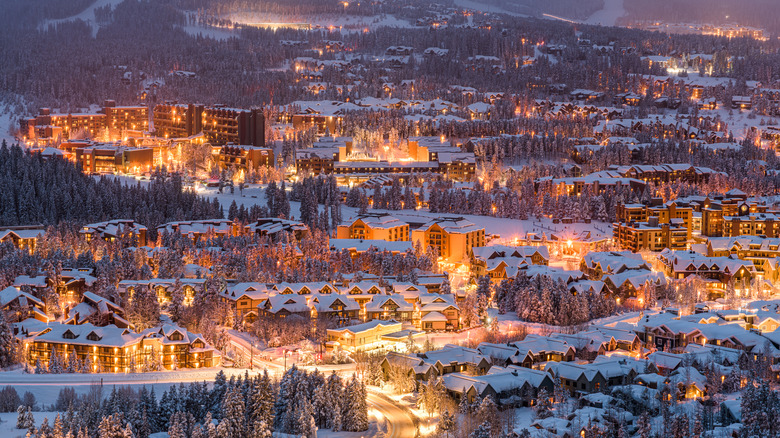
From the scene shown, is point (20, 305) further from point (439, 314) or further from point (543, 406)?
point (543, 406)

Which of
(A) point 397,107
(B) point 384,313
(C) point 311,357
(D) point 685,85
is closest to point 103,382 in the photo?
(C) point 311,357

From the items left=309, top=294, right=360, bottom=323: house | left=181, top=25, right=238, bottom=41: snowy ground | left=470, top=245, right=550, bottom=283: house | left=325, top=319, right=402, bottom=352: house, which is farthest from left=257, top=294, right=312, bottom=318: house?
left=181, top=25, right=238, bottom=41: snowy ground

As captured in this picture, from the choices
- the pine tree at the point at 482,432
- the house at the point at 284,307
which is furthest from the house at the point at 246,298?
the pine tree at the point at 482,432

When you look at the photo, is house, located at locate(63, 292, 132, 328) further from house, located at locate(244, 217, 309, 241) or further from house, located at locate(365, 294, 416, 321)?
house, located at locate(244, 217, 309, 241)

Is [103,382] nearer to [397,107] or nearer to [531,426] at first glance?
[531,426]

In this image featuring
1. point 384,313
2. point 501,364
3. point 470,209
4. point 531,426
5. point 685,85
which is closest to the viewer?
A: point 531,426

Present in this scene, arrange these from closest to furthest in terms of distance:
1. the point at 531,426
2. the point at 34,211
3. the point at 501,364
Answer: the point at 531,426 → the point at 501,364 → the point at 34,211

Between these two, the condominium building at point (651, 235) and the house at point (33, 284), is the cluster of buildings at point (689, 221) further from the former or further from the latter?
the house at point (33, 284)

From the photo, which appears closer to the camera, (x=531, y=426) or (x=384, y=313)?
(x=531, y=426)

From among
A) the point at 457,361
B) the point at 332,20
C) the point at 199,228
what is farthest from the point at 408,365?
the point at 332,20
